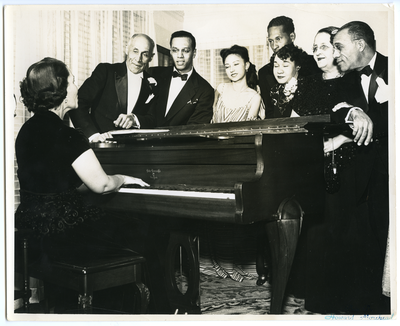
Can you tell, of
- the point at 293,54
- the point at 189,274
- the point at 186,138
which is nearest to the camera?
the point at 189,274

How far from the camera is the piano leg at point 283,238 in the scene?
7.20ft

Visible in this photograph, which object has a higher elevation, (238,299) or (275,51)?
(275,51)

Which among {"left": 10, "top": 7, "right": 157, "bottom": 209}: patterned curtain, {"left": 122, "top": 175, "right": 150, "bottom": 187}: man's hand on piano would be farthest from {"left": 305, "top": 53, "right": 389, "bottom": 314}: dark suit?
{"left": 10, "top": 7, "right": 157, "bottom": 209}: patterned curtain

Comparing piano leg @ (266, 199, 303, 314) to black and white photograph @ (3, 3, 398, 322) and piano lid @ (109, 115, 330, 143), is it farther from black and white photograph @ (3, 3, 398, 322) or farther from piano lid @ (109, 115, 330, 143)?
piano lid @ (109, 115, 330, 143)

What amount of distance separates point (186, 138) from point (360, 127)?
3.81 feet

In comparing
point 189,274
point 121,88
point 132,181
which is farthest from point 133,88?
point 189,274

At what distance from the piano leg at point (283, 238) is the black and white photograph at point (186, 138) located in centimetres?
22

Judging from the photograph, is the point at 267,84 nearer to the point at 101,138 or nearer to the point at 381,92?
the point at 381,92

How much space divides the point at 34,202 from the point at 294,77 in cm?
200

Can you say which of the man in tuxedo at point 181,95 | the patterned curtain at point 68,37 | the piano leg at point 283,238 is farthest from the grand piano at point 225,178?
the patterned curtain at point 68,37

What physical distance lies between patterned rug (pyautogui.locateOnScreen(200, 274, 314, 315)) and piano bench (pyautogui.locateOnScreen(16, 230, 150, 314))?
0.51 m

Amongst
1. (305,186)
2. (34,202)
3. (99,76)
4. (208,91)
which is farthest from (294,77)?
(34,202)

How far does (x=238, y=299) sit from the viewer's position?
112 inches

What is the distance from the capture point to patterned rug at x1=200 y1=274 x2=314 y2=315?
2.69 metres
